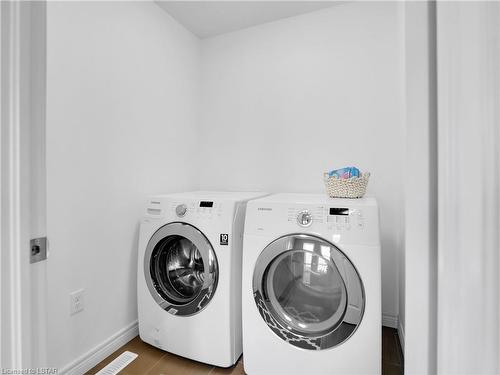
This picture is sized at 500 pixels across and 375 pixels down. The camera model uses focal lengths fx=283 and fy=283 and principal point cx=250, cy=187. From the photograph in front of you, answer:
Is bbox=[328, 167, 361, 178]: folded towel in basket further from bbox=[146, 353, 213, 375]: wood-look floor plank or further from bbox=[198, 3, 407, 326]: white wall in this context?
bbox=[146, 353, 213, 375]: wood-look floor plank

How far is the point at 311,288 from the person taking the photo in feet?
4.75

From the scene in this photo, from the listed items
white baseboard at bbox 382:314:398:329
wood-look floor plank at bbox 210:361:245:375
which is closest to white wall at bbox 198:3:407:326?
white baseboard at bbox 382:314:398:329

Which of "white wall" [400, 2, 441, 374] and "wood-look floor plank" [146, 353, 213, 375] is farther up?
"white wall" [400, 2, 441, 374]

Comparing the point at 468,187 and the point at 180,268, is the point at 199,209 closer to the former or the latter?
the point at 180,268

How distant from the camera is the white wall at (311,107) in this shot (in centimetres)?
201

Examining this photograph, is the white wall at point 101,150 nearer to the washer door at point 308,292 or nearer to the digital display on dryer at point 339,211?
the washer door at point 308,292

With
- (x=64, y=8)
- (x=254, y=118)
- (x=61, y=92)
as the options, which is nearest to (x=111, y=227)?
(x=61, y=92)

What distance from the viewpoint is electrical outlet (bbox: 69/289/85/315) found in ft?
4.93

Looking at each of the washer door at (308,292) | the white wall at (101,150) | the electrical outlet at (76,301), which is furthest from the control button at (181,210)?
the electrical outlet at (76,301)

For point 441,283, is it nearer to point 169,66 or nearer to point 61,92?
point 61,92

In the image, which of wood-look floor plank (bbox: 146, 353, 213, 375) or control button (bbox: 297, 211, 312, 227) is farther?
wood-look floor plank (bbox: 146, 353, 213, 375)

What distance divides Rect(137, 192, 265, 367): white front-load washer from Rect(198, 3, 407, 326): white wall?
2.58 feet

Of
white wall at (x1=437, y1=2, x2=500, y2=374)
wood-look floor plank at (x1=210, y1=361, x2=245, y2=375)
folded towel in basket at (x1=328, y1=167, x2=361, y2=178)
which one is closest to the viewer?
white wall at (x1=437, y1=2, x2=500, y2=374)

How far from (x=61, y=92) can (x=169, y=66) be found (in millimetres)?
991
